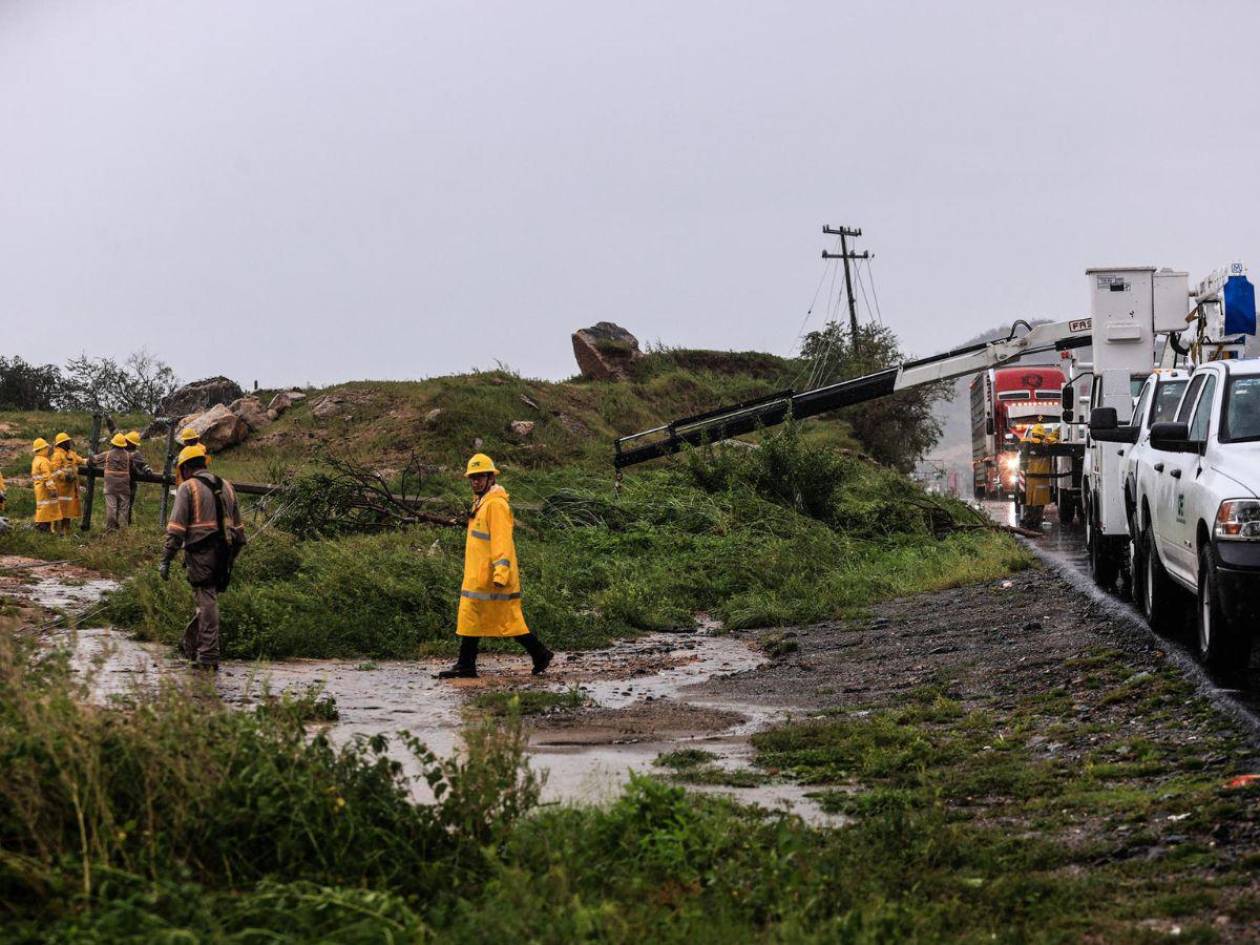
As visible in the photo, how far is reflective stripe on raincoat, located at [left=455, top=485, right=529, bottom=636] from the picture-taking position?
39.4 feet

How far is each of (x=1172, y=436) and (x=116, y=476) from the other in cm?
1880

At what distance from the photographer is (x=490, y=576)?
12148mm

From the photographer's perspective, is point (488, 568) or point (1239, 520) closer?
point (1239, 520)

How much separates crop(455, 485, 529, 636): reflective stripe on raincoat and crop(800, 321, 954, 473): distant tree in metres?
41.0

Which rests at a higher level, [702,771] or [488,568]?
[488,568]

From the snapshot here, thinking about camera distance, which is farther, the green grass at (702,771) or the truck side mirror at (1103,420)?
the truck side mirror at (1103,420)

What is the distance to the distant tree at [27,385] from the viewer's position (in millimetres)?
55781

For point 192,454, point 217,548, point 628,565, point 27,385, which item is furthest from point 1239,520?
point 27,385

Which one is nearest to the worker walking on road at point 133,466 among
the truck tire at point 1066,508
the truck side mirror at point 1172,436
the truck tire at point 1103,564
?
the truck tire at point 1103,564

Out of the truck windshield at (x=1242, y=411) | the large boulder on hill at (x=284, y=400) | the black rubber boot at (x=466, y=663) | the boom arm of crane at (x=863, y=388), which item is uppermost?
the large boulder on hill at (x=284, y=400)

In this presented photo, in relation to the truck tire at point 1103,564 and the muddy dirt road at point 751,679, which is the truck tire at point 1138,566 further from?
the truck tire at point 1103,564

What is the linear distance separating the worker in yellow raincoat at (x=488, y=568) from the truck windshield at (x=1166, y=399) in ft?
19.5

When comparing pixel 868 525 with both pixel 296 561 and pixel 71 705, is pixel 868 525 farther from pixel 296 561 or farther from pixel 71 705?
pixel 71 705

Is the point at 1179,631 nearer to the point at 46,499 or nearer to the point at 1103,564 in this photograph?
the point at 1103,564
